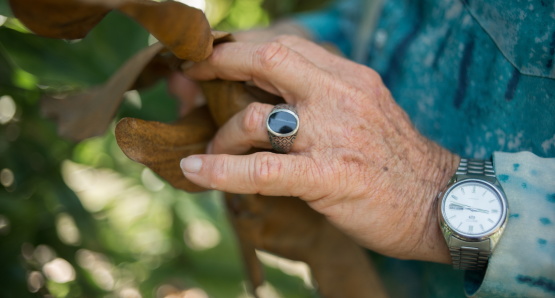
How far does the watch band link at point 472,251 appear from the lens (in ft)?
1.94

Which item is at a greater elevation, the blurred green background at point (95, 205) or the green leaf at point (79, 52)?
the green leaf at point (79, 52)

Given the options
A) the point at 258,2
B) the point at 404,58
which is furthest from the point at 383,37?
the point at 258,2

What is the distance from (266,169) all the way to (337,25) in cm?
57

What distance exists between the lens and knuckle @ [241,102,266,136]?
0.59 metres

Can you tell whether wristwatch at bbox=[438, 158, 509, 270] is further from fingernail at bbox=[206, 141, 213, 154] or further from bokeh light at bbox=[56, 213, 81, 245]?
bokeh light at bbox=[56, 213, 81, 245]

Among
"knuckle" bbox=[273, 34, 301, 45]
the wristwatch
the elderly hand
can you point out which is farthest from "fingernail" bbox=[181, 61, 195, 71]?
the wristwatch

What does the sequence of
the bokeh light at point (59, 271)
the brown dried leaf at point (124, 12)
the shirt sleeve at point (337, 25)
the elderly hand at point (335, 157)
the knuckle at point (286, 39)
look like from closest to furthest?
the brown dried leaf at point (124, 12)
the elderly hand at point (335, 157)
the knuckle at point (286, 39)
the bokeh light at point (59, 271)
the shirt sleeve at point (337, 25)

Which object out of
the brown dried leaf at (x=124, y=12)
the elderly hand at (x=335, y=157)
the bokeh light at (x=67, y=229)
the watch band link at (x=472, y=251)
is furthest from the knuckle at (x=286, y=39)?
the bokeh light at (x=67, y=229)

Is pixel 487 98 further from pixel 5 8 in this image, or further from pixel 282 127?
pixel 5 8

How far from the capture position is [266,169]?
556 mm

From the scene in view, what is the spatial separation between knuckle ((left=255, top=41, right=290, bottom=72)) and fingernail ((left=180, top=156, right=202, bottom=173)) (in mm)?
125

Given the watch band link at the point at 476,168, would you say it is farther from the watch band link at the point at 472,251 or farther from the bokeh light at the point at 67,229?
the bokeh light at the point at 67,229

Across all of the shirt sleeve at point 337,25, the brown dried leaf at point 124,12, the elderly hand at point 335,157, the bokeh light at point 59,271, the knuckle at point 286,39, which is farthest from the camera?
the shirt sleeve at point 337,25

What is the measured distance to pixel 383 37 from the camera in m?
0.87
